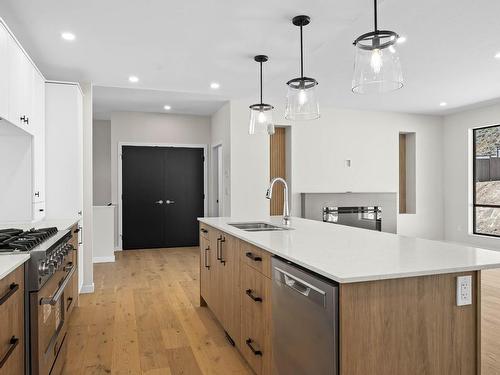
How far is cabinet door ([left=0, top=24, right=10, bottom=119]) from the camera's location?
255cm

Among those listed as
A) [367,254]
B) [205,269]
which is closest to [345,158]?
[205,269]

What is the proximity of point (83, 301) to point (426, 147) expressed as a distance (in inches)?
263

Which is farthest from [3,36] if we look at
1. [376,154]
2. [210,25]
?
[376,154]

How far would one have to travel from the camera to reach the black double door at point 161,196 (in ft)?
23.7

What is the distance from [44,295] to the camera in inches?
74.8

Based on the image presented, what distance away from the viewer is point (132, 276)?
16.5 ft

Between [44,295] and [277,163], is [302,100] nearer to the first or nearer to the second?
[44,295]

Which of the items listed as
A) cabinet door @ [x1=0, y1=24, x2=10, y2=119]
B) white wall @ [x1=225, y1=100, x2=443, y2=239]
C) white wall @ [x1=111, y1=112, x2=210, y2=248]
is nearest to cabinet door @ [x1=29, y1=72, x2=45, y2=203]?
cabinet door @ [x1=0, y1=24, x2=10, y2=119]

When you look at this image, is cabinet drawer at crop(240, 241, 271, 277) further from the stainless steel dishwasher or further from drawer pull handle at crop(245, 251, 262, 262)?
the stainless steel dishwasher

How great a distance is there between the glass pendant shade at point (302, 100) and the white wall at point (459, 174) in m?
5.47

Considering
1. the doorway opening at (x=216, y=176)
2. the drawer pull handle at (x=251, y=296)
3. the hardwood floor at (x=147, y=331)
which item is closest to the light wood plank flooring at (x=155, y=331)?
the hardwood floor at (x=147, y=331)

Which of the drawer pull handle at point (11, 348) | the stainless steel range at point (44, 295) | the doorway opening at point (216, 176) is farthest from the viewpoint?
the doorway opening at point (216, 176)

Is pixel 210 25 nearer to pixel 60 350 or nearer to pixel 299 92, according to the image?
pixel 299 92

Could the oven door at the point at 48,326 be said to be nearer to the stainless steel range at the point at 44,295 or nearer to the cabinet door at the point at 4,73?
the stainless steel range at the point at 44,295
